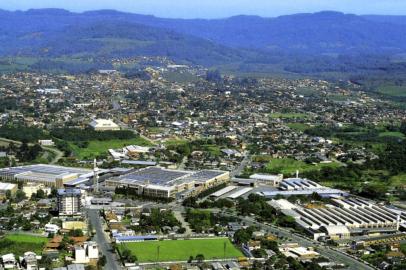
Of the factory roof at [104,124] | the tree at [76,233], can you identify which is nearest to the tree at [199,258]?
the tree at [76,233]

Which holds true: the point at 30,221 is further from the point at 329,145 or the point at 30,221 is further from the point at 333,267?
the point at 329,145

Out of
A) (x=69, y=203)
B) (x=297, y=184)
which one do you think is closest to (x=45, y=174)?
(x=69, y=203)

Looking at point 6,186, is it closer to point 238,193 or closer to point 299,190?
point 238,193

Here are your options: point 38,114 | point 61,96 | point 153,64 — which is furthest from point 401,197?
point 153,64

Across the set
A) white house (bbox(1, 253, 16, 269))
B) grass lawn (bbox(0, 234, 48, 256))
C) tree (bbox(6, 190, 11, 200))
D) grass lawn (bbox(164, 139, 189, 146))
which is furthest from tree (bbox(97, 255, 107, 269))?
grass lawn (bbox(164, 139, 189, 146))

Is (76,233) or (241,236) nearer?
(241,236)

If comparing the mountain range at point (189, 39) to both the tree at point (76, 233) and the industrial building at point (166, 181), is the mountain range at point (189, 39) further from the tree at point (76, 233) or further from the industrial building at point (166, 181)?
the tree at point (76, 233)

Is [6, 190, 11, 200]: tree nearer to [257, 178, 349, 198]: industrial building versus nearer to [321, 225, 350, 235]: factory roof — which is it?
[257, 178, 349, 198]: industrial building
